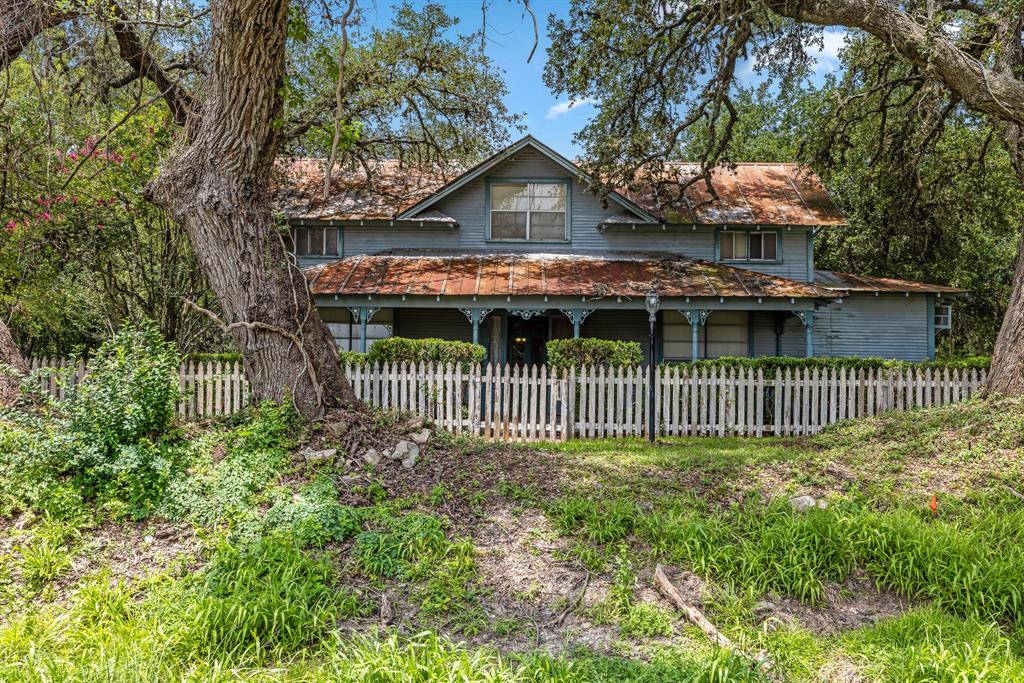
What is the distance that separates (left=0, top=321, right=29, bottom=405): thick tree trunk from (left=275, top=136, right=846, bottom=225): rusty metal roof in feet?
31.7

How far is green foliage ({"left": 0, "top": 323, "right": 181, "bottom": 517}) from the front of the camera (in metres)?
4.45

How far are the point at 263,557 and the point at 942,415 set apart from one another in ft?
26.5

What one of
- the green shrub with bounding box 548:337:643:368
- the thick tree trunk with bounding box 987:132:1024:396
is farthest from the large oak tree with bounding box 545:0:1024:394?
the green shrub with bounding box 548:337:643:368

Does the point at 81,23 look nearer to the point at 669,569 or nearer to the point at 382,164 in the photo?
the point at 669,569

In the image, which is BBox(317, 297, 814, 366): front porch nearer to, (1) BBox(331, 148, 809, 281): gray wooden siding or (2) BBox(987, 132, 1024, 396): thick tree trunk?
(1) BBox(331, 148, 809, 281): gray wooden siding

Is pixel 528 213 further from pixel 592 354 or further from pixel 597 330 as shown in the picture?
pixel 592 354

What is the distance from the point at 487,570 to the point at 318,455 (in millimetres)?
2121

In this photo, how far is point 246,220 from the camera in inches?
230

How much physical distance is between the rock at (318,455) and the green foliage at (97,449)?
1.06m

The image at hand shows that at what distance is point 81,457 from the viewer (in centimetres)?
457

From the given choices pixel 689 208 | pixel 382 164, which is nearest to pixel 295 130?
pixel 382 164

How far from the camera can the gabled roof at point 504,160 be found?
15.7 meters

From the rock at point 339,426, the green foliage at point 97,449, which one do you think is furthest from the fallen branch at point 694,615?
the green foliage at point 97,449

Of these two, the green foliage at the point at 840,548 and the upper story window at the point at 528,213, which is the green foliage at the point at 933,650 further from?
the upper story window at the point at 528,213
